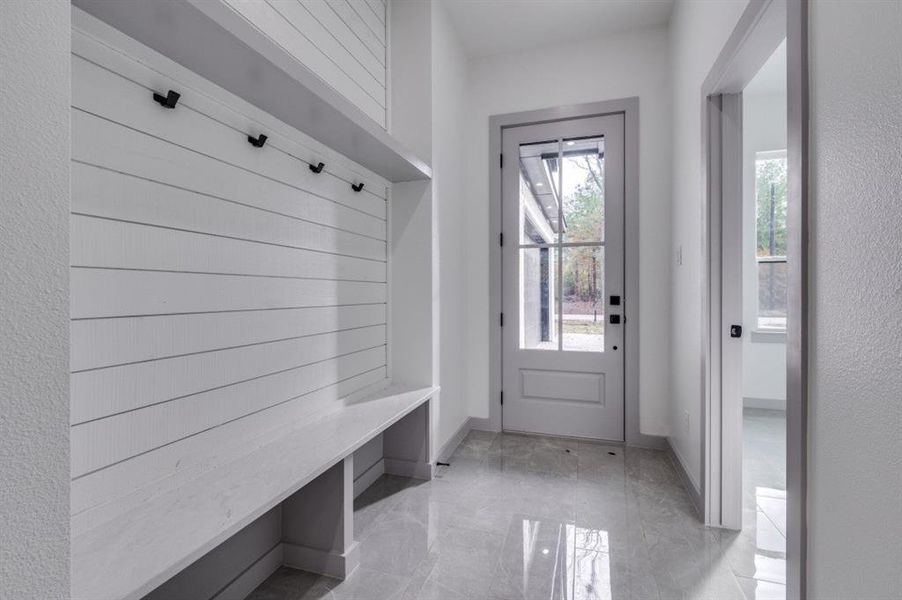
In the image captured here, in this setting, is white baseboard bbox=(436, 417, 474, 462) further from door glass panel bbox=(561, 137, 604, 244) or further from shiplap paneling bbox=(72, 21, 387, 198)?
shiplap paneling bbox=(72, 21, 387, 198)

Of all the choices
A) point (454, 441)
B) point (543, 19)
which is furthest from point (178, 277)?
point (543, 19)

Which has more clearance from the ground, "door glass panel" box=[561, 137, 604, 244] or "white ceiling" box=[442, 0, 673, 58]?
"white ceiling" box=[442, 0, 673, 58]

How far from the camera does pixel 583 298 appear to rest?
3.03 meters

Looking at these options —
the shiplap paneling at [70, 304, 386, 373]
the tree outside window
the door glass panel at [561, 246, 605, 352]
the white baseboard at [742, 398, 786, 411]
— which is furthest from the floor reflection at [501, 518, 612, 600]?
the tree outside window

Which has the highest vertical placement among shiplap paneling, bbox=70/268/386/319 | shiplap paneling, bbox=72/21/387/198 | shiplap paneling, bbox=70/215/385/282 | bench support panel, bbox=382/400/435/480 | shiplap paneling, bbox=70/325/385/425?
shiplap paneling, bbox=72/21/387/198

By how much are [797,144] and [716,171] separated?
34.0 inches

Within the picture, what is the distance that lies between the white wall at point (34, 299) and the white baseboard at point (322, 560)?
1097 millimetres

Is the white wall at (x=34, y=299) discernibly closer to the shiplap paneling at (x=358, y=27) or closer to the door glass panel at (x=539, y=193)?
the shiplap paneling at (x=358, y=27)

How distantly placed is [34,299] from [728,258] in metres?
2.29

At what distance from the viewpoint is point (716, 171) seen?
6.32 feet

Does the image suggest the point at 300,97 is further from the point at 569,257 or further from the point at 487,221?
the point at 569,257

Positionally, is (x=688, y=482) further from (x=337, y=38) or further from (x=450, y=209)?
(x=337, y=38)

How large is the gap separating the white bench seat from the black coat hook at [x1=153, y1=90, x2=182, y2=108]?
3.48ft

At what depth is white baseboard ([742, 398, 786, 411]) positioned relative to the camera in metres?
3.84
